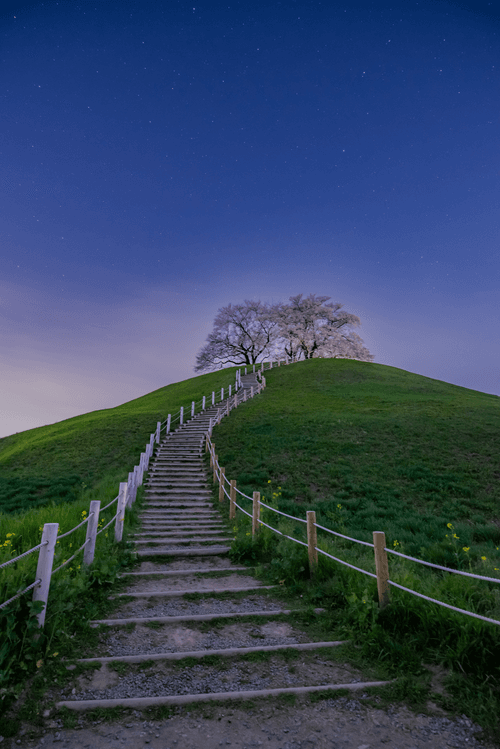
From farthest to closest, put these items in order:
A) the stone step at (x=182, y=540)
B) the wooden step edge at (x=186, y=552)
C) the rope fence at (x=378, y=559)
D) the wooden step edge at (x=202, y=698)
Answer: the stone step at (x=182, y=540) < the wooden step edge at (x=186, y=552) < the rope fence at (x=378, y=559) < the wooden step edge at (x=202, y=698)

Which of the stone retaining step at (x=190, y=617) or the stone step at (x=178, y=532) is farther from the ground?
the stone retaining step at (x=190, y=617)

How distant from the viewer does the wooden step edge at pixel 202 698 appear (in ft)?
10.6

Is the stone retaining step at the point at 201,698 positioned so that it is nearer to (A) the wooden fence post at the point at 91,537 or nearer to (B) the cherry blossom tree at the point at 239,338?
(A) the wooden fence post at the point at 91,537

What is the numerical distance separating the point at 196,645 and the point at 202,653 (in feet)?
1.46

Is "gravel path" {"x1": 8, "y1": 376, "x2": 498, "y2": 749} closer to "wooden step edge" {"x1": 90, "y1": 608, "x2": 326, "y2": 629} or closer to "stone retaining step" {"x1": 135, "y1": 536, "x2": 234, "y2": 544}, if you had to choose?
"wooden step edge" {"x1": 90, "y1": 608, "x2": 326, "y2": 629}

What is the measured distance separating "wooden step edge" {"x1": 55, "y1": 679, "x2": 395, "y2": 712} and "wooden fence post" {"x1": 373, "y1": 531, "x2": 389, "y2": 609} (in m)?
1.07

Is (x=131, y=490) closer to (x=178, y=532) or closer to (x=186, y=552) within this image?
(x=178, y=532)

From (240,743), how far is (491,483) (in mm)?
13483

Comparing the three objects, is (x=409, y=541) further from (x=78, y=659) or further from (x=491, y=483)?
(x=78, y=659)

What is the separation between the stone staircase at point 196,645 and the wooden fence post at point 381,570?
75 cm

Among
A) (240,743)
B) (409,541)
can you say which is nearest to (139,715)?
Answer: (240,743)

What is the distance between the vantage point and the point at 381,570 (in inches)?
183

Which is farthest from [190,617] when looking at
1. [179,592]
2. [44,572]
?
[44,572]

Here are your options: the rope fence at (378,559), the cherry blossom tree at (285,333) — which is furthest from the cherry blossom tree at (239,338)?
the rope fence at (378,559)
